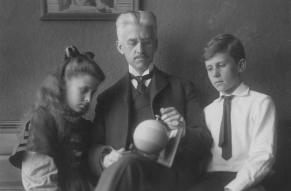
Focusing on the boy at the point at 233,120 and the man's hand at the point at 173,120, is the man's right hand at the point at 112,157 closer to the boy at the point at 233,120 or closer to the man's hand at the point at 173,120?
the man's hand at the point at 173,120

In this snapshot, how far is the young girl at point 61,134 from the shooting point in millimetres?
1471

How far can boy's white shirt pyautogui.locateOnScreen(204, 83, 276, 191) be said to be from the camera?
145cm

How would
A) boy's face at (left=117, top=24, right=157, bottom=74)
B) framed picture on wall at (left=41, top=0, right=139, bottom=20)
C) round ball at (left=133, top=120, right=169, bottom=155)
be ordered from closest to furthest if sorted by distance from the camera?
1. round ball at (left=133, top=120, right=169, bottom=155)
2. boy's face at (left=117, top=24, right=157, bottom=74)
3. framed picture on wall at (left=41, top=0, right=139, bottom=20)

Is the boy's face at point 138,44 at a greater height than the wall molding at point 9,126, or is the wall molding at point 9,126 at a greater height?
the boy's face at point 138,44

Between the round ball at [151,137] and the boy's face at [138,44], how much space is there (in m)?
0.32

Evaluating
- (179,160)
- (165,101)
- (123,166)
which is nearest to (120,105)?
(165,101)

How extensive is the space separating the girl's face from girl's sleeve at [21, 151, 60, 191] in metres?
0.21

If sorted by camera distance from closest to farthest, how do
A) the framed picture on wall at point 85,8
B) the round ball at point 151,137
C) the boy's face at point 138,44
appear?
the round ball at point 151,137
the boy's face at point 138,44
the framed picture on wall at point 85,8

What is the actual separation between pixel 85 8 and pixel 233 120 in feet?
2.45

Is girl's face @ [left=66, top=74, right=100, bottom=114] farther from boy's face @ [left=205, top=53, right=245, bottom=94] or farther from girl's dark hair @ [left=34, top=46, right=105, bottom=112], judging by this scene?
boy's face @ [left=205, top=53, right=245, bottom=94]

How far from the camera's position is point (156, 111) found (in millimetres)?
1664

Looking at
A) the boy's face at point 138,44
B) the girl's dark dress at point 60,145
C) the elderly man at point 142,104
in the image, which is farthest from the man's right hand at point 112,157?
the boy's face at point 138,44

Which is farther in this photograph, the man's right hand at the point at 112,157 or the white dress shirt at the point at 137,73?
the white dress shirt at the point at 137,73

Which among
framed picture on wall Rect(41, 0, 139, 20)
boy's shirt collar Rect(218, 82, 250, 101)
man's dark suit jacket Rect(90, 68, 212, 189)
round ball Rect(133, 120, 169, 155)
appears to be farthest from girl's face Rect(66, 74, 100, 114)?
boy's shirt collar Rect(218, 82, 250, 101)
